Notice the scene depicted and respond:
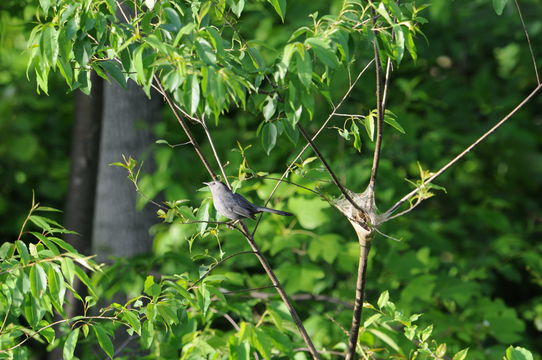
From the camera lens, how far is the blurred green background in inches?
152

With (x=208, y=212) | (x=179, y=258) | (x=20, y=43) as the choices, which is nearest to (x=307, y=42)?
(x=208, y=212)

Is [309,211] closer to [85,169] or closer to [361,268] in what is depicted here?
[361,268]

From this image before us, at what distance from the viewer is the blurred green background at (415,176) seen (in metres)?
3.86

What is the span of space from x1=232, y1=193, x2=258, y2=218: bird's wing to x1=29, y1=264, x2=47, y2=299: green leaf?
2.44ft

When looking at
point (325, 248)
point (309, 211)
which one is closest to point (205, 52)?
point (309, 211)

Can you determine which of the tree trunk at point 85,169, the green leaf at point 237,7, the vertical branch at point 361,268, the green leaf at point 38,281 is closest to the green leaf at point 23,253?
the green leaf at point 38,281

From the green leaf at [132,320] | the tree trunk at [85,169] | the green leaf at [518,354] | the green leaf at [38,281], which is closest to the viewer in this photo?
the green leaf at [38,281]

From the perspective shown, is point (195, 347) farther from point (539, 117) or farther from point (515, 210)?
point (539, 117)

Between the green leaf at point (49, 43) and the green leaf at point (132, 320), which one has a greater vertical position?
the green leaf at point (49, 43)

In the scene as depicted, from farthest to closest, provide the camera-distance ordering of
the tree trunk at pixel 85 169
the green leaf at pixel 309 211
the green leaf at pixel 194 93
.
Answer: the tree trunk at pixel 85 169
the green leaf at pixel 309 211
the green leaf at pixel 194 93

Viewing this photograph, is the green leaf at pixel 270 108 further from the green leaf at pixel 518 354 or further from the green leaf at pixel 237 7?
the green leaf at pixel 518 354

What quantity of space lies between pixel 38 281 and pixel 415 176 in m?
4.48

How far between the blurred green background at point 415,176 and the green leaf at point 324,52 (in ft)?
5.78

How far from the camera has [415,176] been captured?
5918 mm
